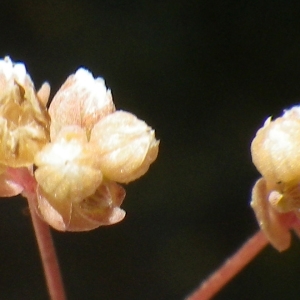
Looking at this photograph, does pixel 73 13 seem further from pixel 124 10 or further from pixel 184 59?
A: pixel 184 59

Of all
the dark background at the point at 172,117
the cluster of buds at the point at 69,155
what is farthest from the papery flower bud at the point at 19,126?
the dark background at the point at 172,117

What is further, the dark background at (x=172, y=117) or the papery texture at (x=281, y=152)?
the dark background at (x=172, y=117)

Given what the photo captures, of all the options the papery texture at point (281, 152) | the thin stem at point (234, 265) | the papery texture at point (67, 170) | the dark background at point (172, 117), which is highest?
the dark background at point (172, 117)

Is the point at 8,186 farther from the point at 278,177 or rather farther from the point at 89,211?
the point at 278,177

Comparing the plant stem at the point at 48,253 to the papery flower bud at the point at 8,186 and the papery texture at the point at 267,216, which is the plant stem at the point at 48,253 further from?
the papery texture at the point at 267,216

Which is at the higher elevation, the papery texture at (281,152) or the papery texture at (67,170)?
the papery texture at (67,170)
